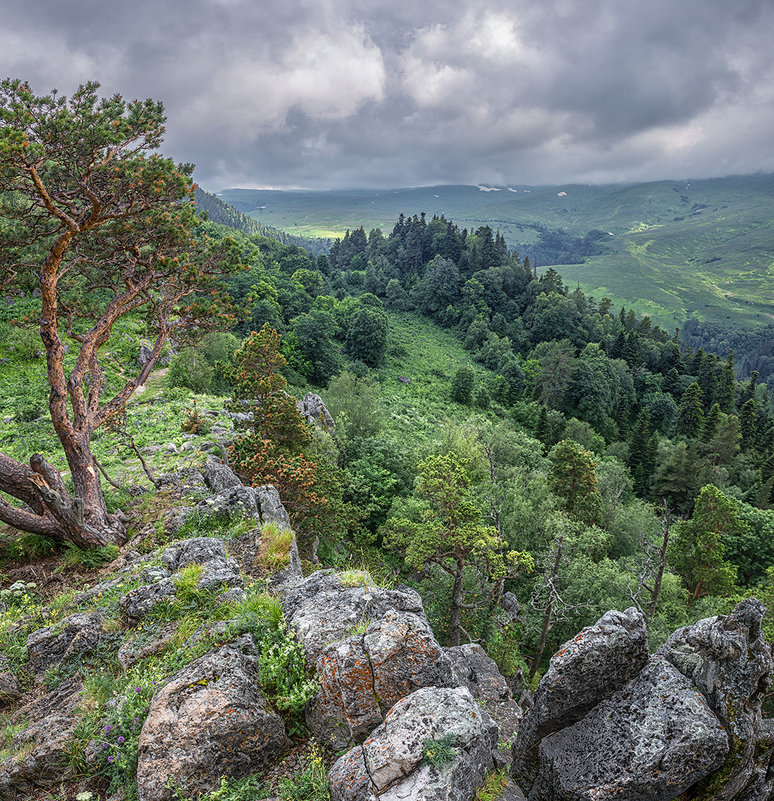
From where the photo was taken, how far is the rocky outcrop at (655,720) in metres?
6.81

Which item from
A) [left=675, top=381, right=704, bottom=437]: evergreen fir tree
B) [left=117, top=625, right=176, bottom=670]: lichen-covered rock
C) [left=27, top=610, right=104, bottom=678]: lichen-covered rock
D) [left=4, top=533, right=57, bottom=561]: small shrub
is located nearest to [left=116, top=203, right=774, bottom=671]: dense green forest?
[left=675, top=381, right=704, bottom=437]: evergreen fir tree

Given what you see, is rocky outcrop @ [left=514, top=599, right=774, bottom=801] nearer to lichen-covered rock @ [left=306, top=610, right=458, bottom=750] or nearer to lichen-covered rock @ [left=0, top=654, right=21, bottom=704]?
lichen-covered rock @ [left=306, top=610, right=458, bottom=750]

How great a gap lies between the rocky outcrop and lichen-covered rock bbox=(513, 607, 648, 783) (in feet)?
0.06

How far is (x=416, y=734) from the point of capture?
6188 millimetres

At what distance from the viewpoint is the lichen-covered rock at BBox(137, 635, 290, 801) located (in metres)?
6.26

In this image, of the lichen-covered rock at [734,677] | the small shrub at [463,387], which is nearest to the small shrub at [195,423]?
the lichen-covered rock at [734,677]

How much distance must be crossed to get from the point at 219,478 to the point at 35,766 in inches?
446

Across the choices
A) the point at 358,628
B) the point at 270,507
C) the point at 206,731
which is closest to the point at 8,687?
the point at 206,731

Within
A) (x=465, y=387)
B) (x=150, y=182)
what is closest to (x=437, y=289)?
(x=465, y=387)

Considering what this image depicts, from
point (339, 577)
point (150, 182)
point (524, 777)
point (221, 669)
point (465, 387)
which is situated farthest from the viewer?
point (465, 387)

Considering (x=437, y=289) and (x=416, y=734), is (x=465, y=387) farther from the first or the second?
(x=416, y=734)

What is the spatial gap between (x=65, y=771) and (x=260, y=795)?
10.2 feet

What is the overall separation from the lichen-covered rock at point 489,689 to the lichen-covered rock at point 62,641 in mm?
9226

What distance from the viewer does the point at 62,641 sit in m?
9.02
